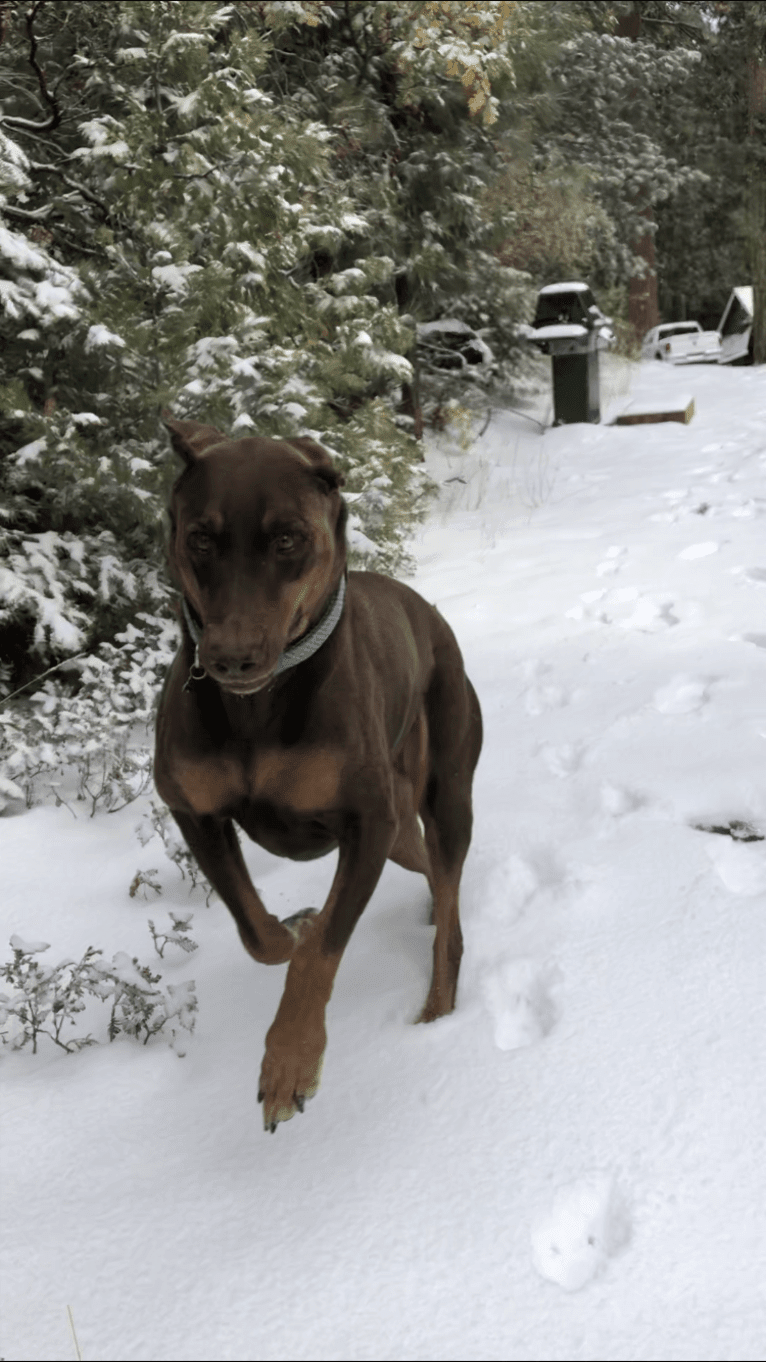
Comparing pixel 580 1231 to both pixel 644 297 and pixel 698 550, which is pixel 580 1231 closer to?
pixel 698 550

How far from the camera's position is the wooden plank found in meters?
12.0

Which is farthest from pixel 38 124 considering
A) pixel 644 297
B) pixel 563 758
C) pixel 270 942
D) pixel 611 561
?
pixel 644 297

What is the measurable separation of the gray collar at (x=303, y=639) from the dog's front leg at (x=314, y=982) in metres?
0.33

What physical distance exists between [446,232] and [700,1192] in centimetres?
944

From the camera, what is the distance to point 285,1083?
1.94m

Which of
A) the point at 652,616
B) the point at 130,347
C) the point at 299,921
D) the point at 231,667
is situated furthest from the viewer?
the point at 652,616

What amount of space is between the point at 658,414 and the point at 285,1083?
11.2 metres

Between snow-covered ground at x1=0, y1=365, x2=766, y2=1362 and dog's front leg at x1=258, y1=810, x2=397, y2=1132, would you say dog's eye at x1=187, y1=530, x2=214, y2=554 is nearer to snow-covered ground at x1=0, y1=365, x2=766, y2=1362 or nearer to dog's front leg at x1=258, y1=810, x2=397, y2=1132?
dog's front leg at x1=258, y1=810, x2=397, y2=1132

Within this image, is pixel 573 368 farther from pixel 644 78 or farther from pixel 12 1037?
pixel 12 1037

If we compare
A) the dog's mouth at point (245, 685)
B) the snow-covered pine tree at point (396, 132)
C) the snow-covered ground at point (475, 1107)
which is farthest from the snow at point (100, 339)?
the snow-covered pine tree at point (396, 132)

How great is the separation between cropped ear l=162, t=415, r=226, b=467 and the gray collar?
0.83 ft

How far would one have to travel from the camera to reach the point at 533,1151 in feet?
7.11

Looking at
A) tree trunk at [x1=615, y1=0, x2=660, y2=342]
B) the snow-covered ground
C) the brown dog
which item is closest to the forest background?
the snow-covered ground

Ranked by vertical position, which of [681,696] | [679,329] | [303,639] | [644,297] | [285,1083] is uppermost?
[303,639]
